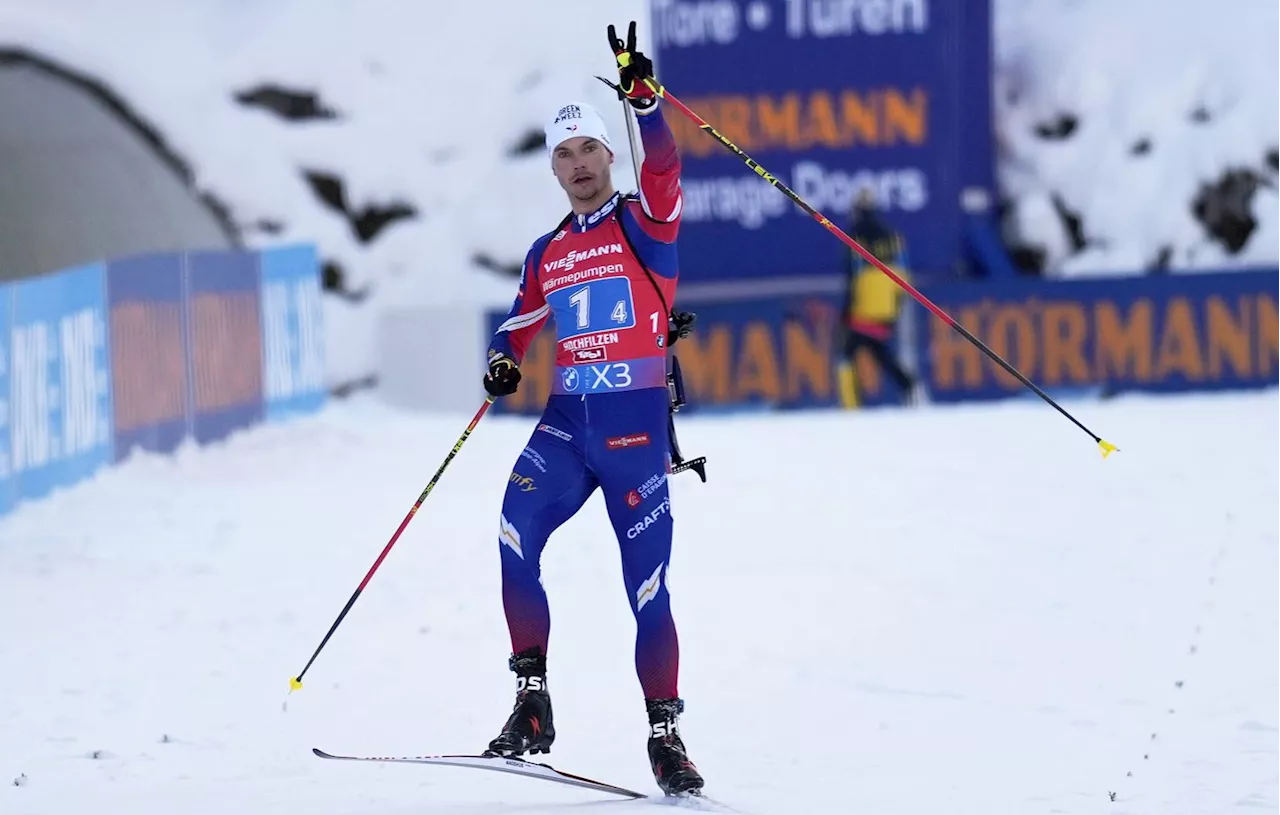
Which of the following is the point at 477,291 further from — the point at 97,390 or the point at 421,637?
the point at 421,637

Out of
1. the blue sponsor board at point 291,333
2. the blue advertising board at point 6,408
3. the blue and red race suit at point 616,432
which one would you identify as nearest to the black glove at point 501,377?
the blue and red race suit at point 616,432

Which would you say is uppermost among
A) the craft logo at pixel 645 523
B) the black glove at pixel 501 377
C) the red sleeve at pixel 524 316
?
the red sleeve at pixel 524 316

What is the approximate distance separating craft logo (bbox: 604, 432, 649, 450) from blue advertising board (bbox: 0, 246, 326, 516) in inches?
252

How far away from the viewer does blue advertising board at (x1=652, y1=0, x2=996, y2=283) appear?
18984mm

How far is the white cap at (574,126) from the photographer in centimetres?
608

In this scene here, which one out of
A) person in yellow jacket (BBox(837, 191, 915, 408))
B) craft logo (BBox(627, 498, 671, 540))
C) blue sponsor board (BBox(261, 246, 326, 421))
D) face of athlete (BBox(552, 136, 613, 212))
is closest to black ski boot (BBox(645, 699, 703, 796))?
craft logo (BBox(627, 498, 671, 540))

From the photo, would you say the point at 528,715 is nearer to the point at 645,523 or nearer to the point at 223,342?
the point at 645,523

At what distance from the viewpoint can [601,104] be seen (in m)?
22.5

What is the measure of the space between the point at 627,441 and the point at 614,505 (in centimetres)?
20

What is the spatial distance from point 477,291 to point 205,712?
Answer: 15.3 m

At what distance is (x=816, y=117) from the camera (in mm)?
19062

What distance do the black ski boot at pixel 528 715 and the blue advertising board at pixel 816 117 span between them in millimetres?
13064

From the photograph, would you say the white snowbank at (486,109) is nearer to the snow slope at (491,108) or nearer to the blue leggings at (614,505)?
the snow slope at (491,108)

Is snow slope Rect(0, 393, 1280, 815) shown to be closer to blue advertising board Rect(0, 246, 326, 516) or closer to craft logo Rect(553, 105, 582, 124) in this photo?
blue advertising board Rect(0, 246, 326, 516)
